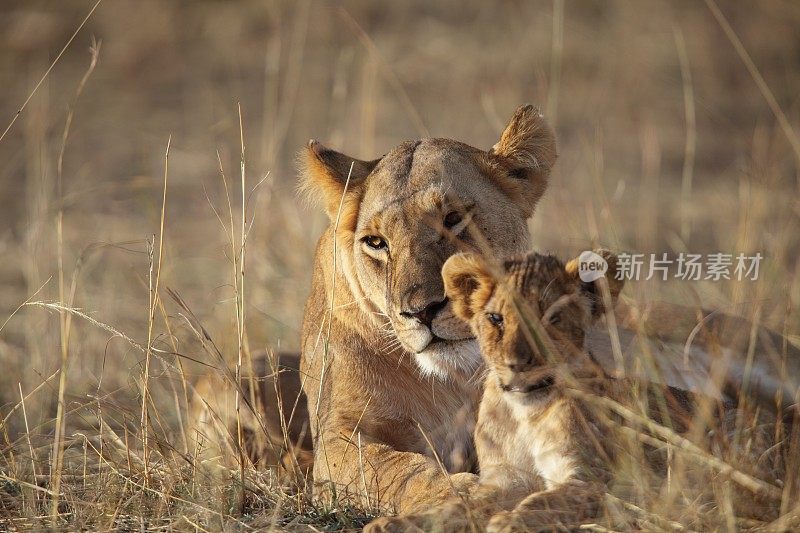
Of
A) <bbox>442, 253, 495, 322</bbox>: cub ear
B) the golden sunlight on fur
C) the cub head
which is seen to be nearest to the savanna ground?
the golden sunlight on fur

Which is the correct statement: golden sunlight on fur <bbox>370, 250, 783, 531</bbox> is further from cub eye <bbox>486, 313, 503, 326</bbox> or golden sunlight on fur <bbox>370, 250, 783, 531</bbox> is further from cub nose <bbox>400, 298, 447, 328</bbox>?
cub nose <bbox>400, 298, 447, 328</bbox>

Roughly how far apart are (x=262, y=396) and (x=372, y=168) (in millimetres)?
1217

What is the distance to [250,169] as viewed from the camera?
8.82 m

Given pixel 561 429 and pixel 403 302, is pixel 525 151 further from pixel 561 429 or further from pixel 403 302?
pixel 561 429

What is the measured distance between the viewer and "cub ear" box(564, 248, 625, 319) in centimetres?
301

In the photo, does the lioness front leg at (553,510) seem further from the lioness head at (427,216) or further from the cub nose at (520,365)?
the lioness head at (427,216)

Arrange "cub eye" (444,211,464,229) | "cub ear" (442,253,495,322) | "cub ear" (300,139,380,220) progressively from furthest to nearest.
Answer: "cub ear" (300,139,380,220) → "cub eye" (444,211,464,229) → "cub ear" (442,253,495,322)

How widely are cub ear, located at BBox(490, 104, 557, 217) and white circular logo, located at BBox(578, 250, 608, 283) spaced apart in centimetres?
100

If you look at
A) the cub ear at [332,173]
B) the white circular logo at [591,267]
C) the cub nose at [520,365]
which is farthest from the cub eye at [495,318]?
the cub ear at [332,173]

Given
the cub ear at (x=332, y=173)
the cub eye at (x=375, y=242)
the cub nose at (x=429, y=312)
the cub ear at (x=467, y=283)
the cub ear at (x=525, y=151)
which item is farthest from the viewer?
the cub ear at (x=332, y=173)

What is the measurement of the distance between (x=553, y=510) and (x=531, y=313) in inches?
19.8

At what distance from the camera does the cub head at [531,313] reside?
2893 mm

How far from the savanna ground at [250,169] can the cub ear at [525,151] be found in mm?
636

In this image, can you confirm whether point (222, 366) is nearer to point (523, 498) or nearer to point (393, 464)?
point (393, 464)
